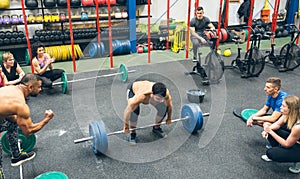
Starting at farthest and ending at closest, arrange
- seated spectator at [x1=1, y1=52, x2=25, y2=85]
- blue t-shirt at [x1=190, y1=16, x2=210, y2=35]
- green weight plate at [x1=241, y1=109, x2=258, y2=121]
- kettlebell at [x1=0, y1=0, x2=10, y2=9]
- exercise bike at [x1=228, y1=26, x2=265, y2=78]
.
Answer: kettlebell at [x1=0, y1=0, x2=10, y2=9], blue t-shirt at [x1=190, y1=16, x2=210, y2=35], exercise bike at [x1=228, y1=26, x2=265, y2=78], seated spectator at [x1=1, y1=52, x2=25, y2=85], green weight plate at [x1=241, y1=109, x2=258, y2=121]

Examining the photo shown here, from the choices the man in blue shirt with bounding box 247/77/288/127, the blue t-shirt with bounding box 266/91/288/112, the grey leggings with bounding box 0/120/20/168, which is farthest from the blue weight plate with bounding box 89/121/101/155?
the blue t-shirt with bounding box 266/91/288/112

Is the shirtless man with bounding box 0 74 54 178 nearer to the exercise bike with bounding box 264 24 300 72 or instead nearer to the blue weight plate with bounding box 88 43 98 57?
the blue weight plate with bounding box 88 43 98 57

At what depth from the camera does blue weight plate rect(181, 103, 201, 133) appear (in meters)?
3.04

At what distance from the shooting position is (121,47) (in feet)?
20.9

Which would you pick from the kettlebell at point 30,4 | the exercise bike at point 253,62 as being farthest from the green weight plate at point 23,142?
the kettlebell at point 30,4

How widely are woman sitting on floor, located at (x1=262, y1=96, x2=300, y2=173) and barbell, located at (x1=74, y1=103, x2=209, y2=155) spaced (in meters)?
0.78

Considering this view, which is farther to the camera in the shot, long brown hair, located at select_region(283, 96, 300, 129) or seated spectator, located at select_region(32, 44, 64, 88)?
seated spectator, located at select_region(32, 44, 64, 88)

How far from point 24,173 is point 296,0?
8.66 metres

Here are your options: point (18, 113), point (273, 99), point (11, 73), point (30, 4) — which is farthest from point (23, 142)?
point (30, 4)

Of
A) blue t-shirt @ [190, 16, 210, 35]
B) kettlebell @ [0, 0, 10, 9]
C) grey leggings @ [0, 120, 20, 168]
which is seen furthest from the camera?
kettlebell @ [0, 0, 10, 9]

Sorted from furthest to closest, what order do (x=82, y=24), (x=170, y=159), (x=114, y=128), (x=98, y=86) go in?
1. (x=82, y=24)
2. (x=98, y=86)
3. (x=114, y=128)
4. (x=170, y=159)

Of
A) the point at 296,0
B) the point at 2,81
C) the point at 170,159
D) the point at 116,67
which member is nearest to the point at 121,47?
the point at 116,67

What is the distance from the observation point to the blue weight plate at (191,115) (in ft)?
9.97

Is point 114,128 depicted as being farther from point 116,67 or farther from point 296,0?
point 296,0
